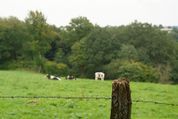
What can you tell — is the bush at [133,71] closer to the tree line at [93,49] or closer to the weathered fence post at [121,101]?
the tree line at [93,49]

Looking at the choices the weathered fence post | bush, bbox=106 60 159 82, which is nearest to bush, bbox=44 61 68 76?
bush, bbox=106 60 159 82

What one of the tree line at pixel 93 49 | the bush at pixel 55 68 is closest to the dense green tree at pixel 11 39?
the tree line at pixel 93 49

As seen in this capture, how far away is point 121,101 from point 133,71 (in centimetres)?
4151

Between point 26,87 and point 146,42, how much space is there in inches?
1496

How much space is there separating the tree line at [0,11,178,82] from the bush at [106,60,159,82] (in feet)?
0.64

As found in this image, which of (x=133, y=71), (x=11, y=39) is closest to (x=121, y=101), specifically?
(x=133, y=71)

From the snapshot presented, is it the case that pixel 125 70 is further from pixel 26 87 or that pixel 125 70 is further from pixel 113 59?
pixel 26 87

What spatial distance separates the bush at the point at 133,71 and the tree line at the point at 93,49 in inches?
7.7

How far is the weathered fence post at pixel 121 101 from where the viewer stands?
5.17 meters

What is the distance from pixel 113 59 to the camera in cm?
5475

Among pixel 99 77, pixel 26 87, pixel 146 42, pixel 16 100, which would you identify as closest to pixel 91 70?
pixel 146 42

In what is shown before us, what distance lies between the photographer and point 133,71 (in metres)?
46.4

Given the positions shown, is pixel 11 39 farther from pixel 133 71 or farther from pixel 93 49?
pixel 133 71

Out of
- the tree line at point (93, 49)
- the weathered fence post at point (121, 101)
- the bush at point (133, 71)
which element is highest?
the tree line at point (93, 49)
